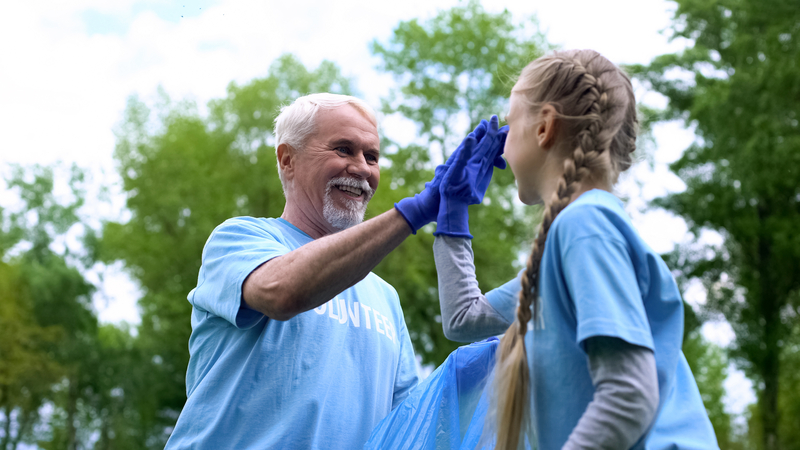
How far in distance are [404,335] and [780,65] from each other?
14.4 m

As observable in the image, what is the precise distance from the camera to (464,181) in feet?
7.18

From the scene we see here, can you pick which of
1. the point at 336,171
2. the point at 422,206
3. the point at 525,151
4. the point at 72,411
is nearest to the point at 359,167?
the point at 336,171

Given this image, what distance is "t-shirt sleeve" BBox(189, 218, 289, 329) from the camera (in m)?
2.26

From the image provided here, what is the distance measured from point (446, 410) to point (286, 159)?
1.37m

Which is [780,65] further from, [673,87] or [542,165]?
[542,165]

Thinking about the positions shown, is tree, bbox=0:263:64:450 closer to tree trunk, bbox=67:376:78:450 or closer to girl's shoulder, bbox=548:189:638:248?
tree trunk, bbox=67:376:78:450

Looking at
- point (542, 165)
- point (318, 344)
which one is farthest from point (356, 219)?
point (542, 165)

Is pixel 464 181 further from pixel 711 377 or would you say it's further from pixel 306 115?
pixel 711 377

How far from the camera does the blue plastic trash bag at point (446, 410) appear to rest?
2.25 metres

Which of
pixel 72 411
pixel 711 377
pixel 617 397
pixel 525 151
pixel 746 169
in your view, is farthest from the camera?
pixel 711 377

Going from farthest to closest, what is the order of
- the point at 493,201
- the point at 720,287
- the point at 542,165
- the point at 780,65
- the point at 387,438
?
the point at 493,201, the point at 720,287, the point at 780,65, the point at 387,438, the point at 542,165

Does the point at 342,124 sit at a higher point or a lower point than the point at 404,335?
higher

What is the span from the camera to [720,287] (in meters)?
15.7

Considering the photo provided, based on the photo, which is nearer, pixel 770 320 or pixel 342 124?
pixel 342 124
